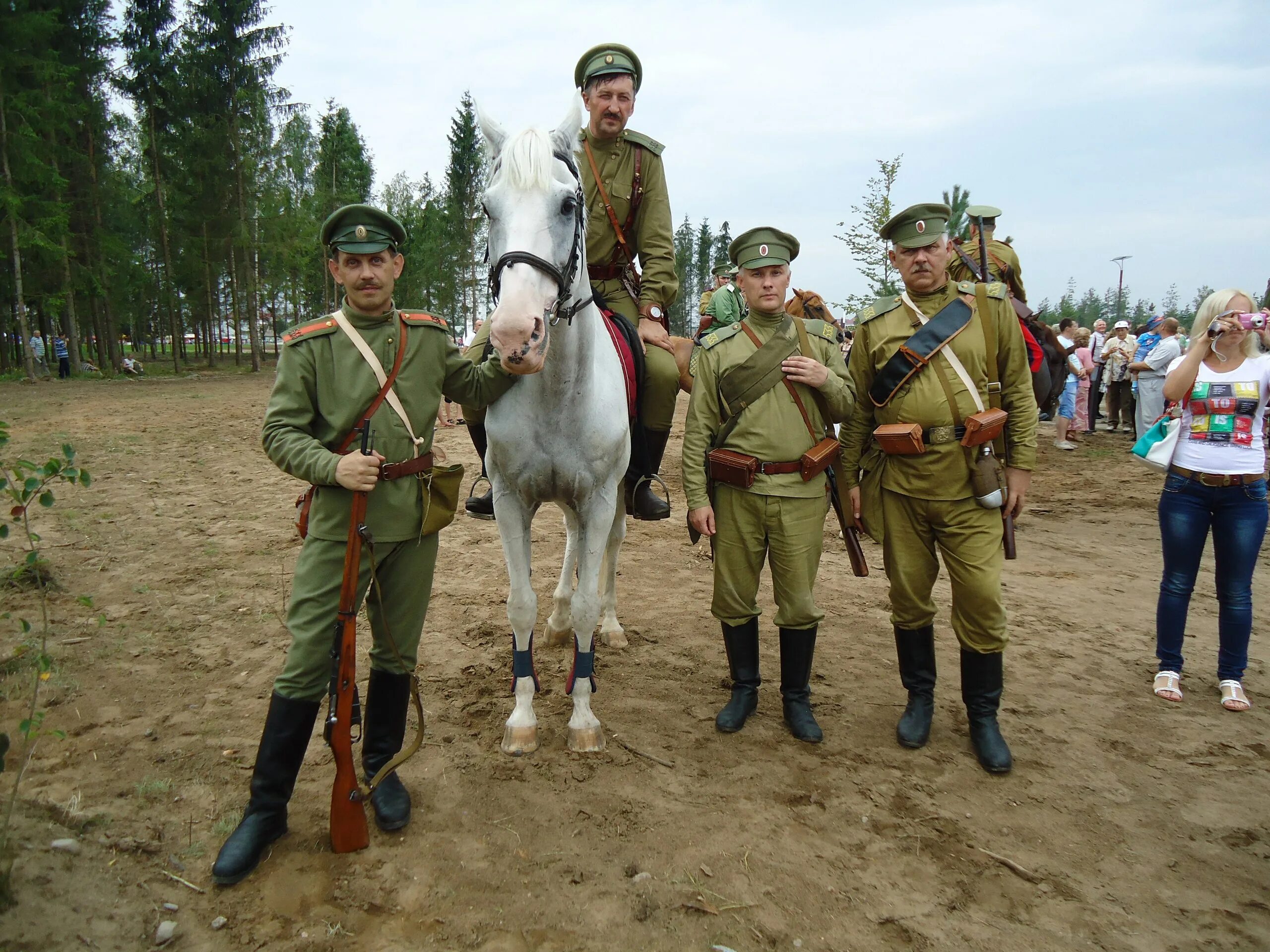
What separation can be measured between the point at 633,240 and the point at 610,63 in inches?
37.8

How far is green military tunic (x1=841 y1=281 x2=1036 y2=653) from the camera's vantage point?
11.9ft

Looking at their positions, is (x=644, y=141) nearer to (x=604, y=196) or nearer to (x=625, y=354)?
(x=604, y=196)

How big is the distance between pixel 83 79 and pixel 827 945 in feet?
111

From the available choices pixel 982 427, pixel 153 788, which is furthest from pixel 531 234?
pixel 153 788

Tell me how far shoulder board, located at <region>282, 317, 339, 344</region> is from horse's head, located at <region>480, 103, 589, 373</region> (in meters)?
0.63

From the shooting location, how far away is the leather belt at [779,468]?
12.2 feet

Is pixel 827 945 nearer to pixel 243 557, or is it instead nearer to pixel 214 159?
pixel 243 557

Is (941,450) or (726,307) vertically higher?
(726,307)

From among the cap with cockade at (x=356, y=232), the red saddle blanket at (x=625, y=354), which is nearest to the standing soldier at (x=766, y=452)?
the red saddle blanket at (x=625, y=354)

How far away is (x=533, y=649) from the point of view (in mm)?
5223

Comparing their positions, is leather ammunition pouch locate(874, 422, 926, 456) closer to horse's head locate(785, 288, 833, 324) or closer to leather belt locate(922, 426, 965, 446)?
leather belt locate(922, 426, 965, 446)

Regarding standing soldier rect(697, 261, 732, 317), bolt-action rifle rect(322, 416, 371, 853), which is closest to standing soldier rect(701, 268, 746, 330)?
standing soldier rect(697, 261, 732, 317)

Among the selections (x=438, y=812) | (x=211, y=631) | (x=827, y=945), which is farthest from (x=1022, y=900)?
(x=211, y=631)

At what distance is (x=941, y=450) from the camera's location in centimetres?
363
